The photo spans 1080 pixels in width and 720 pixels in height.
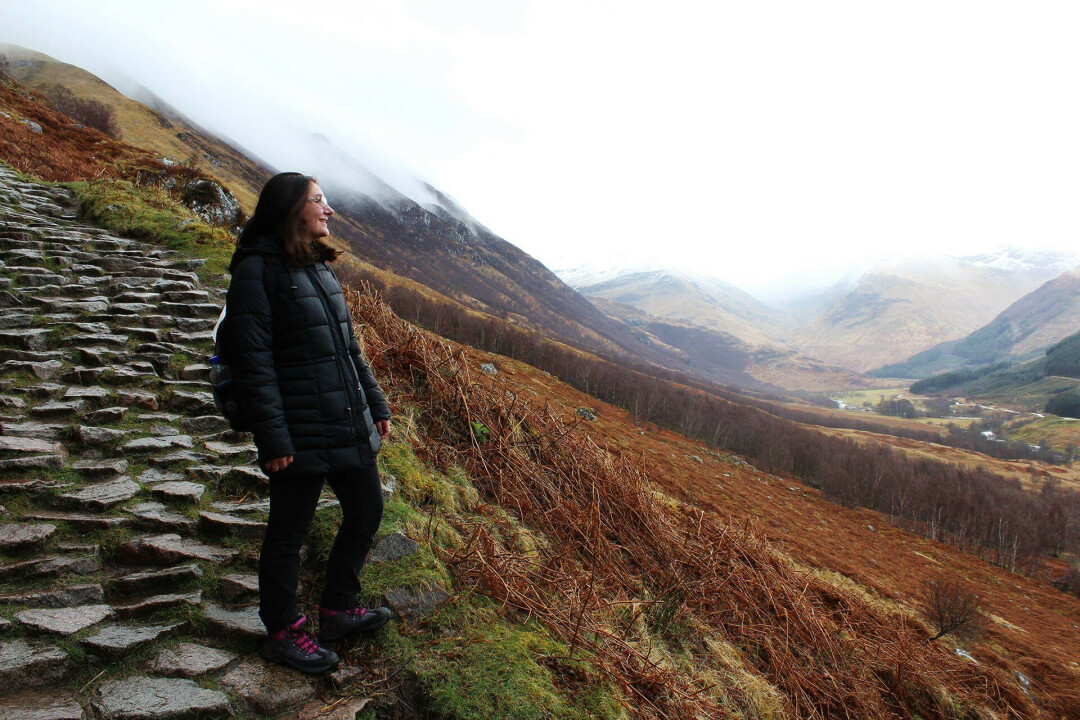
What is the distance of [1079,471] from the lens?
82.4m

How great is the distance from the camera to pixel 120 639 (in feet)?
7.22

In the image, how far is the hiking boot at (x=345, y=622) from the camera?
97.1 inches

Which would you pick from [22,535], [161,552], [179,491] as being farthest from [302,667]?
[22,535]

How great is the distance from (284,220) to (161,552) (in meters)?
2.05

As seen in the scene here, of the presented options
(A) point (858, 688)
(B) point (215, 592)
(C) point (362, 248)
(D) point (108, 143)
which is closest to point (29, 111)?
(D) point (108, 143)

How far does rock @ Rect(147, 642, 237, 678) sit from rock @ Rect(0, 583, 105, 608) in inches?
22.9

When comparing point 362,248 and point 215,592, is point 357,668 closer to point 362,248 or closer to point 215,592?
point 215,592

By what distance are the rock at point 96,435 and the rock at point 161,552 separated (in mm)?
1394

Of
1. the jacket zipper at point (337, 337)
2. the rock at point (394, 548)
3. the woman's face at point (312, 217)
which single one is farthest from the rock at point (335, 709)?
the woman's face at point (312, 217)

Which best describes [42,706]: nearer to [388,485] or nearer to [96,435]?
[388,485]

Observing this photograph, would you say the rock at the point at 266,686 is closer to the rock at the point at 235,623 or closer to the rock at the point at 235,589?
the rock at the point at 235,623

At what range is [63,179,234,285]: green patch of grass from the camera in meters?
7.79

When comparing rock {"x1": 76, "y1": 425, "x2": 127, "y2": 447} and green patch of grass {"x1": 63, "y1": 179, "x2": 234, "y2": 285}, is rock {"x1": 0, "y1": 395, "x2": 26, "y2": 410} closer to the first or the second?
rock {"x1": 76, "y1": 425, "x2": 127, "y2": 447}

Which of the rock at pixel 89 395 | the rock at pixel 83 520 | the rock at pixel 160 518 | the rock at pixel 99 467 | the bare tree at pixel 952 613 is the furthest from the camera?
the bare tree at pixel 952 613
